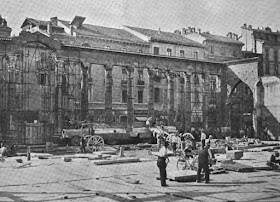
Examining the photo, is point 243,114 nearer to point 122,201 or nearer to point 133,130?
point 133,130

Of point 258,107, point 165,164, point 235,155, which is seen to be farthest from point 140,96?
point 165,164

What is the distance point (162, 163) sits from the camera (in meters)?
11.6

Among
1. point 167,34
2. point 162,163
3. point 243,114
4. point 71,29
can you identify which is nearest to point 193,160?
point 162,163

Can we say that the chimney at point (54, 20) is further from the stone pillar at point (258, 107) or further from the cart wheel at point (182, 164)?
the cart wheel at point (182, 164)

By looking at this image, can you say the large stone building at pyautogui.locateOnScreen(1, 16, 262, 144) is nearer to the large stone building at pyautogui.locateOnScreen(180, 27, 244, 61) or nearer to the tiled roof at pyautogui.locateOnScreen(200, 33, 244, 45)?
the large stone building at pyautogui.locateOnScreen(180, 27, 244, 61)

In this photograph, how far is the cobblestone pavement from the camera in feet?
32.6

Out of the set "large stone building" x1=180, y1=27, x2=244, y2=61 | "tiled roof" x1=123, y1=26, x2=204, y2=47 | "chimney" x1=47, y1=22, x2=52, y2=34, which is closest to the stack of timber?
"chimney" x1=47, y1=22, x2=52, y2=34

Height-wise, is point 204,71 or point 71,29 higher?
point 71,29

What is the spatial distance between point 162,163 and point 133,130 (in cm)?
1764

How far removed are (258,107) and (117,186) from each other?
83.9 ft

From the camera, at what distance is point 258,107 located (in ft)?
113

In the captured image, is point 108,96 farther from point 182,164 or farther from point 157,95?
point 182,164

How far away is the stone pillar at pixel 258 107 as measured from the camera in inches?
1344

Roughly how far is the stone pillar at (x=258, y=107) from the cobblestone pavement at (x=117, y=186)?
20.6m
